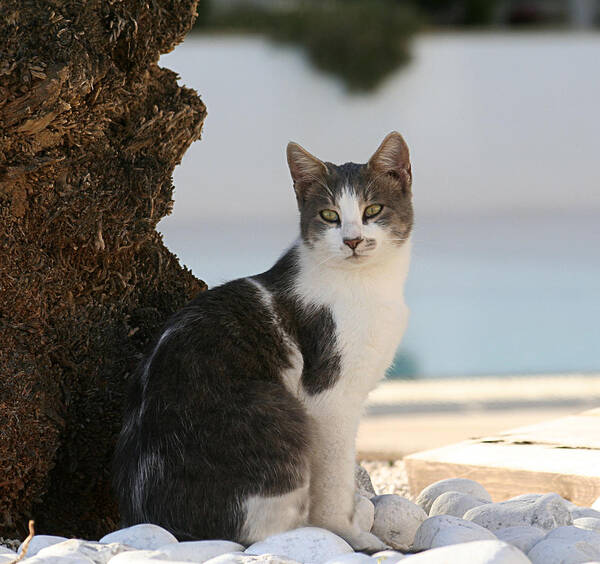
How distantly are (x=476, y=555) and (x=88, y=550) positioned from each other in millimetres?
606

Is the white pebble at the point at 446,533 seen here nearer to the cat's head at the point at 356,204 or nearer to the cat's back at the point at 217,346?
the cat's back at the point at 217,346

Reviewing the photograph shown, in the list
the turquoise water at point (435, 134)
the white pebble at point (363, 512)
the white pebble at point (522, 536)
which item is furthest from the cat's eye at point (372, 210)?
the turquoise water at point (435, 134)

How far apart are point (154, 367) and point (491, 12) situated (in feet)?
36.1

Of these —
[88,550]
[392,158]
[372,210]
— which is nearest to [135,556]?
[88,550]

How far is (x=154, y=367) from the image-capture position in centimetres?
171

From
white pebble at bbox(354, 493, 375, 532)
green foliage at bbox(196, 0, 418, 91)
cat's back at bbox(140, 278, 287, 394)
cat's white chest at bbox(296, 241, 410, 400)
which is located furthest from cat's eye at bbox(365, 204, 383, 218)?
green foliage at bbox(196, 0, 418, 91)

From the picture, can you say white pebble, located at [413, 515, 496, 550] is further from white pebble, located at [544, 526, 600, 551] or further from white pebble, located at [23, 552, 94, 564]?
white pebble, located at [23, 552, 94, 564]

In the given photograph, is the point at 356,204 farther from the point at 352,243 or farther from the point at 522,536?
the point at 522,536

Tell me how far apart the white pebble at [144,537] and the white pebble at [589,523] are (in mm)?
865

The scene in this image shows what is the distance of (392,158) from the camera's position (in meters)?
1.90

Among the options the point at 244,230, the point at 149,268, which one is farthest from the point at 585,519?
the point at 244,230

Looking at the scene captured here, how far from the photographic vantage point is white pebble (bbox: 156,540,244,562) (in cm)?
143

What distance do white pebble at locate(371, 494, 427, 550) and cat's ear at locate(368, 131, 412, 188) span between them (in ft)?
2.26

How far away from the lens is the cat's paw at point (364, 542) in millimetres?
1705
